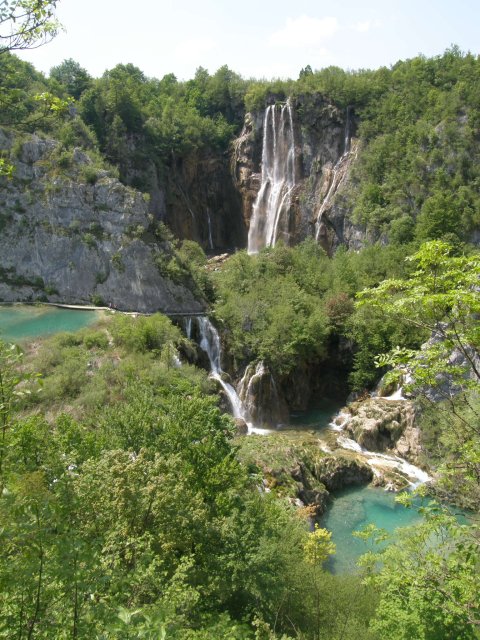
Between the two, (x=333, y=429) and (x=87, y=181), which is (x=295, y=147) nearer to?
(x=87, y=181)

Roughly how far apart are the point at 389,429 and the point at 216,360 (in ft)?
30.4

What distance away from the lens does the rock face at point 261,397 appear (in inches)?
955

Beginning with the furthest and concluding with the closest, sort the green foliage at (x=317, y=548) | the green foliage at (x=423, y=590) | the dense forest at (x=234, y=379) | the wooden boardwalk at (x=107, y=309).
→ 1. the wooden boardwalk at (x=107, y=309)
2. the green foliage at (x=317, y=548)
3. the green foliage at (x=423, y=590)
4. the dense forest at (x=234, y=379)

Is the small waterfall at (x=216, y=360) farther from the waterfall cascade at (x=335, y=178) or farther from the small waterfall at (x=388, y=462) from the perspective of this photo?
the waterfall cascade at (x=335, y=178)

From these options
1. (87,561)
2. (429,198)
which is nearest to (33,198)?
(429,198)

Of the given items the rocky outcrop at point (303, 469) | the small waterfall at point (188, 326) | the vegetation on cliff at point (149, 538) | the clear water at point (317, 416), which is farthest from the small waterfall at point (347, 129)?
the vegetation on cliff at point (149, 538)

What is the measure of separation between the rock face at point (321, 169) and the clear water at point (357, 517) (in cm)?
2388

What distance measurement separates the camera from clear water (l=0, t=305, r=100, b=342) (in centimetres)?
2346

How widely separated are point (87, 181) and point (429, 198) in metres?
21.5

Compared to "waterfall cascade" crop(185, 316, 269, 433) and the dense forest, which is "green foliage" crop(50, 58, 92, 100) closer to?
the dense forest

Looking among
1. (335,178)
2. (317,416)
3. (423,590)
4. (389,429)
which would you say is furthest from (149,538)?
(335,178)

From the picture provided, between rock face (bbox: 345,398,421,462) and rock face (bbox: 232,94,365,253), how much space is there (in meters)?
19.1

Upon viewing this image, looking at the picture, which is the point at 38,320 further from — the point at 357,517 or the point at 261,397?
the point at 357,517

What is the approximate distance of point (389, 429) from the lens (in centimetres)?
2131
